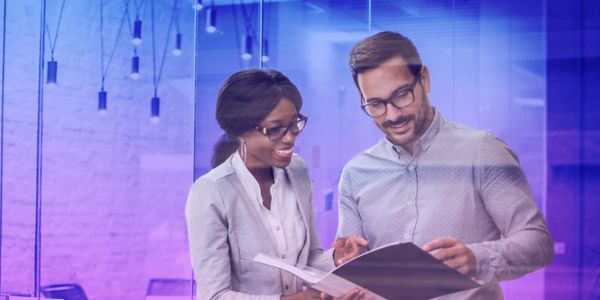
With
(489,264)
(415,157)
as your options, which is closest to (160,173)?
(415,157)

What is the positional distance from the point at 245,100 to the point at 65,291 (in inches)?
39.7

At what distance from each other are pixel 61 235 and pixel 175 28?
2.68ft

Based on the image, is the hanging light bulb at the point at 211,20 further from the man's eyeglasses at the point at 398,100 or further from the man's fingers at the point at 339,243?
the man's fingers at the point at 339,243

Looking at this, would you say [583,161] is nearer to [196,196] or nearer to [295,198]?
[295,198]

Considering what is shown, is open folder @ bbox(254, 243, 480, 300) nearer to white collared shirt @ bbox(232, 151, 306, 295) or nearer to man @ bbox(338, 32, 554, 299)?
man @ bbox(338, 32, 554, 299)

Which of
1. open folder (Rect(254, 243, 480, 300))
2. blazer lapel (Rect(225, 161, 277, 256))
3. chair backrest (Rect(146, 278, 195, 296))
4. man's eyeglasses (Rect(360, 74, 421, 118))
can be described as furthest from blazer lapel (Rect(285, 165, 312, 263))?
chair backrest (Rect(146, 278, 195, 296))

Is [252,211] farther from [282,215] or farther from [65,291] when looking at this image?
[65,291]

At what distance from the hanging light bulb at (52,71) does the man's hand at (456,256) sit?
1.45 metres

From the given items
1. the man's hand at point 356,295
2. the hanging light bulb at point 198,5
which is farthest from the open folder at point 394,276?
the hanging light bulb at point 198,5

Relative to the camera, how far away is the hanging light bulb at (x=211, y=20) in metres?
2.27

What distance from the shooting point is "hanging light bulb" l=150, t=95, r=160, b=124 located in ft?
7.91

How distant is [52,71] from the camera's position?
2576 mm

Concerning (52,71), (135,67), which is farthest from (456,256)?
(52,71)

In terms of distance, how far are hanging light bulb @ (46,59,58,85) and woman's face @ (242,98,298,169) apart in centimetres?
88
